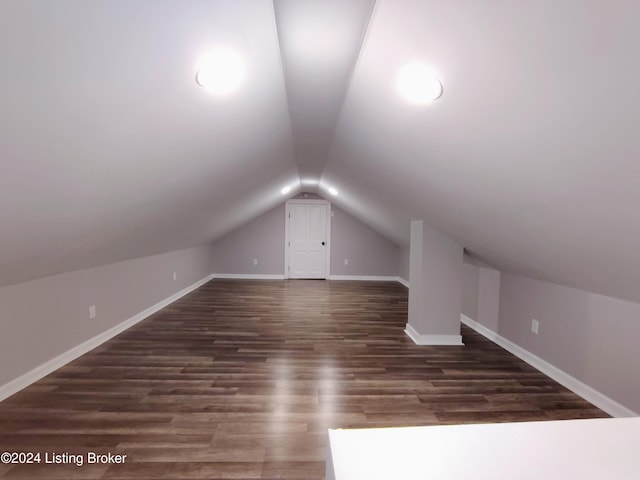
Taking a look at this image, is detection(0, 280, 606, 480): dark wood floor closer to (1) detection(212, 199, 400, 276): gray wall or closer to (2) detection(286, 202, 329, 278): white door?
(1) detection(212, 199, 400, 276): gray wall

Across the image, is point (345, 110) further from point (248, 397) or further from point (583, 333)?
point (583, 333)

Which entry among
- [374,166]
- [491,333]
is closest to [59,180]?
[374,166]

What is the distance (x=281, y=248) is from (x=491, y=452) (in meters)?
6.97

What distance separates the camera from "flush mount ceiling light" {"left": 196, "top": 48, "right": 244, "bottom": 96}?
1.42 metres

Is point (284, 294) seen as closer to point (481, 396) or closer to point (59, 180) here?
point (481, 396)

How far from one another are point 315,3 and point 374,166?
177cm

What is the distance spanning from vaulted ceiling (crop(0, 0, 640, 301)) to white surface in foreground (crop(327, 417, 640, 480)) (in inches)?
34.4

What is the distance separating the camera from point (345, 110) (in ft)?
7.53

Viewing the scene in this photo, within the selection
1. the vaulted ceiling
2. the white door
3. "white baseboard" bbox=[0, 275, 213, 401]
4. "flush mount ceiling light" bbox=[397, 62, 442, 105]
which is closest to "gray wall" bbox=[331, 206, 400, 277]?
the white door

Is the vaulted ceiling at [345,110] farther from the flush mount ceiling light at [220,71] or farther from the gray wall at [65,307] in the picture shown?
the gray wall at [65,307]

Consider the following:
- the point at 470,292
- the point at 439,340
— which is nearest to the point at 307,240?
the point at 470,292

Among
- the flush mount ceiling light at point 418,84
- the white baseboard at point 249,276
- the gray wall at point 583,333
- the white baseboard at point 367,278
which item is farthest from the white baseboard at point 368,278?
the flush mount ceiling light at point 418,84

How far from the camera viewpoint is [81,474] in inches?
67.4

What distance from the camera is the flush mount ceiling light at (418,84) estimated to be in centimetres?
138
